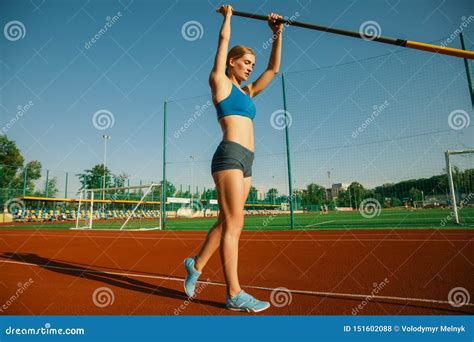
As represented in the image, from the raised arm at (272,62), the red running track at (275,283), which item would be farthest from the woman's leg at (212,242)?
the raised arm at (272,62)

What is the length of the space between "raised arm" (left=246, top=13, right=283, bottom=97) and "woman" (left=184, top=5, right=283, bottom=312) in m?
0.26

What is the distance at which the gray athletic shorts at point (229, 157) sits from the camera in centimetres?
208

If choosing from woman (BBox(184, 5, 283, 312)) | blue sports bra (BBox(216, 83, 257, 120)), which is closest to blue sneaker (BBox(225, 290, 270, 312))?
woman (BBox(184, 5, 283, 312))

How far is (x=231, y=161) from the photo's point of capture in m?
2.07

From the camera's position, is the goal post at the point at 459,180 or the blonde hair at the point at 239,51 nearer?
the blonde hair at the point at 239,51

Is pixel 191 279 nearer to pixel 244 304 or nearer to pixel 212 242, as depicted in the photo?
pixel 212 242

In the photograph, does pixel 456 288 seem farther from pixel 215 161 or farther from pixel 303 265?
pixel 215 161

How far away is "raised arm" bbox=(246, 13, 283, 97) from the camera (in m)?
2.62

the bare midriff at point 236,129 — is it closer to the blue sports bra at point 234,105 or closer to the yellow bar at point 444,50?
the blue sports bra at point 234,105

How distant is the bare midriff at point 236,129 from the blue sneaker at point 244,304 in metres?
1.03

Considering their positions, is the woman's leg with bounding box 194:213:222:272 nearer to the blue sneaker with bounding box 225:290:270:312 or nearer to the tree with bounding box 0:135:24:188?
the blue sneaker with bounding box 225:290:270:312

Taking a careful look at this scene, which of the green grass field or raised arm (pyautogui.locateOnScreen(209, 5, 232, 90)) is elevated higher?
raised arm (pyautogui.locateOnScreen(209, 5, 232, 90))
